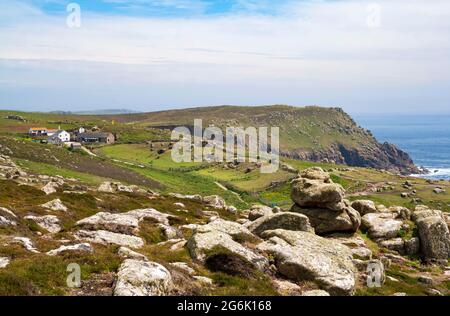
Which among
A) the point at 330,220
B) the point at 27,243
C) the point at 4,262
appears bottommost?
the point at 330,220

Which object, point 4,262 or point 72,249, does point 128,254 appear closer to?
point 72,249

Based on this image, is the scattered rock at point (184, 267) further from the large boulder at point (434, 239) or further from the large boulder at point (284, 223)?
the large boulder at point (434, 239)

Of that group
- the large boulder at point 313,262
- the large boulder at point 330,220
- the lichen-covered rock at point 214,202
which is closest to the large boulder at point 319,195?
the large boulder at point 330,220

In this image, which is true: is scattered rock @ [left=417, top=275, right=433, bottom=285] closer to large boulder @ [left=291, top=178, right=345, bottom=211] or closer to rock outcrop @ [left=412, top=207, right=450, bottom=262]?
rock outcrop @ [left=412, top=207, right=450, bottom=262]

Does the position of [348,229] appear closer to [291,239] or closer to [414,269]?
[414,269]

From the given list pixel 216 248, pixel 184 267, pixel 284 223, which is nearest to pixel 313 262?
pixel 216 248
